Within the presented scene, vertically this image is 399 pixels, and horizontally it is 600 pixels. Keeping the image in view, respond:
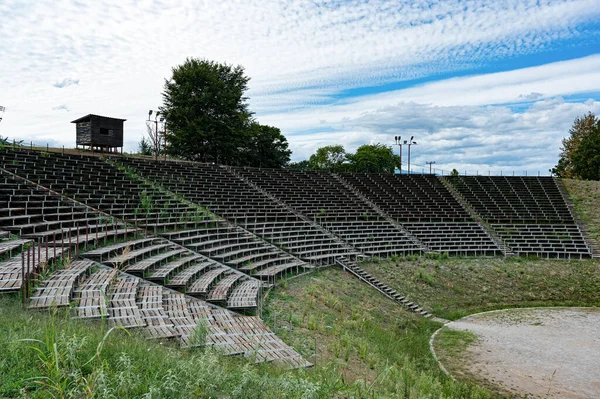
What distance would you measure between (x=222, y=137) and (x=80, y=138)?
552 inches

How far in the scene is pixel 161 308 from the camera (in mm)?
9031

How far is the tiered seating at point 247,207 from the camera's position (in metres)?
23.8

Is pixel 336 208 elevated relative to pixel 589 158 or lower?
lower

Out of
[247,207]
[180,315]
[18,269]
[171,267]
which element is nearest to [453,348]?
[171,267]

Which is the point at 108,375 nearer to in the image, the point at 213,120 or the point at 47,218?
the point at 47,218

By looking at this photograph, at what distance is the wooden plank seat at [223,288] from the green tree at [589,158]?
177 feet

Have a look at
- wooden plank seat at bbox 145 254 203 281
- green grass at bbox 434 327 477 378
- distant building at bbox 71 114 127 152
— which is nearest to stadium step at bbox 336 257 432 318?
green grass at bbox 434 327 477 378

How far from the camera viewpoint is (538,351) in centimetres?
1514

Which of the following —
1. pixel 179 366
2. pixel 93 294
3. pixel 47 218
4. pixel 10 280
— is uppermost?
pixel 47 218

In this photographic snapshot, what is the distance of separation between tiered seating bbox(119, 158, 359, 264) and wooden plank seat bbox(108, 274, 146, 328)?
12762 millimetres

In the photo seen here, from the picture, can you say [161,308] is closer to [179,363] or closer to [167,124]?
[179,363]

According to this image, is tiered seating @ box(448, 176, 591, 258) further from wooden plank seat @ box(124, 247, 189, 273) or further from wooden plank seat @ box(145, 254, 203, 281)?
wooden plank seat @ box(124, 247, 189, 273)

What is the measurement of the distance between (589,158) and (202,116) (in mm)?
47480

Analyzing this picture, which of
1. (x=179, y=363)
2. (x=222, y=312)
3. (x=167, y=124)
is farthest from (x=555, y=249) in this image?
(x=167, y=124)
